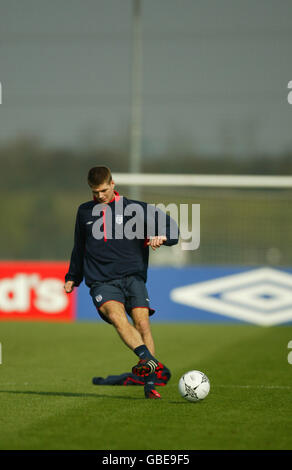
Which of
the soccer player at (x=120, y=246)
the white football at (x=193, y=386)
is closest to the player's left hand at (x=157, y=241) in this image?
the soccer player at (x=120, y=246)

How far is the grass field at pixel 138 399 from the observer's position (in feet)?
19.1

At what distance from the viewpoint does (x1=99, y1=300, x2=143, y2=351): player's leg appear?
7.66 metres

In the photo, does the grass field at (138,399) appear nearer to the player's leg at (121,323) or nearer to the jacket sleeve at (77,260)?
the player's leg at (121,323)

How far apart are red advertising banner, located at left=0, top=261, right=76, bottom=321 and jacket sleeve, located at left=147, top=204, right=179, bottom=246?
10573 mm

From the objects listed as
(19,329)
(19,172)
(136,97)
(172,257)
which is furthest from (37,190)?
(19,329)

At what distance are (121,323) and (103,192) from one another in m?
1.19

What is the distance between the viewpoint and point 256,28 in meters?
22.4

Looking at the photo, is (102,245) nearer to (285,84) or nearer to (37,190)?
(285,84)

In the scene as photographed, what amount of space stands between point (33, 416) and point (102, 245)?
193cm

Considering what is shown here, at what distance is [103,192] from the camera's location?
26.1 ft

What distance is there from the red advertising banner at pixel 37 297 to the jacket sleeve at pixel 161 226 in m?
10.6

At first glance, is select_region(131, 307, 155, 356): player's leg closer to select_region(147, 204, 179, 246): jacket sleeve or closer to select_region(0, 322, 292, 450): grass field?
select_region(0, 322, 292, 450): grass field

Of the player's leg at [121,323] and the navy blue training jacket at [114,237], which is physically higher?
the navy blue training jacket at [114,237]

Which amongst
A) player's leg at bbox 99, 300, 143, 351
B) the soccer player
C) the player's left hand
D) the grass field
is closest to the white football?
the grass field
